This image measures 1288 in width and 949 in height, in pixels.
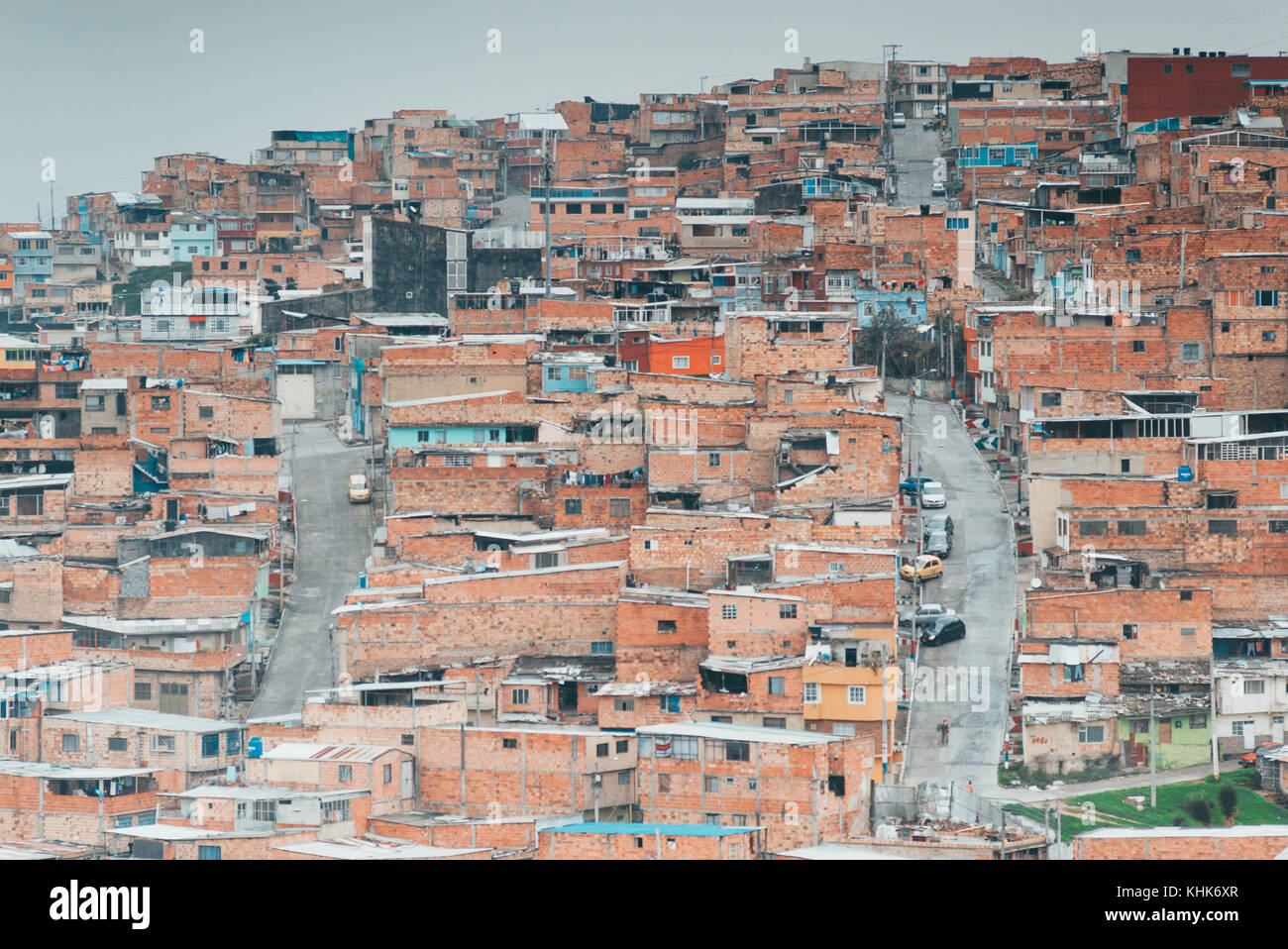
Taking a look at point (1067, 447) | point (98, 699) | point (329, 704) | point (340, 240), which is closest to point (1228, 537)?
point (1067, 447)

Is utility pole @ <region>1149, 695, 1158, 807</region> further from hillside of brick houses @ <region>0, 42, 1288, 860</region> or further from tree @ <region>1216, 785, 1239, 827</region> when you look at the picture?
tree @ <region>1216, 785, 1239, 827</region>

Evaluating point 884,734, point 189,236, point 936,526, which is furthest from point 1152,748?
point 189,236

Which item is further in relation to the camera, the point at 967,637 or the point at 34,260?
the point at 34,260

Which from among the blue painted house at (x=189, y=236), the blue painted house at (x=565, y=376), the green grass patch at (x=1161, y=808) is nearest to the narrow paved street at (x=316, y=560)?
the blue painted house at (x=565, y=376)

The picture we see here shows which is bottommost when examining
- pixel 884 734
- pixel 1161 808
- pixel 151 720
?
pixel 1161 808

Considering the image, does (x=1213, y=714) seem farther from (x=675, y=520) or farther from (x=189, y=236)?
(x=189, y=236)
